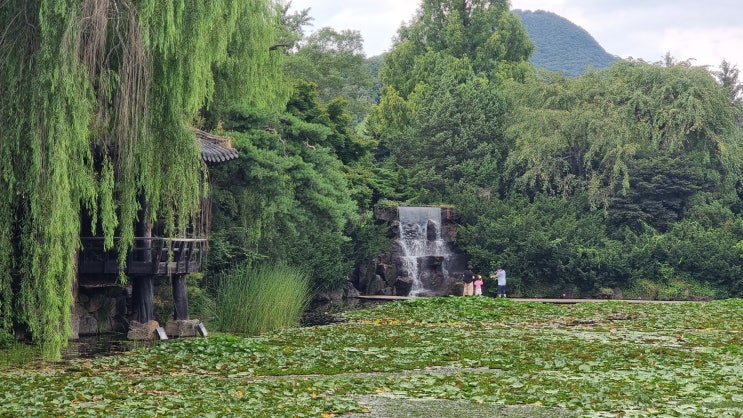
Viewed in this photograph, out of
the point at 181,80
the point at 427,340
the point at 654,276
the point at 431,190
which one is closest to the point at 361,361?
the point at 427,340

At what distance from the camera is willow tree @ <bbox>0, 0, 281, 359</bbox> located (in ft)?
43.2

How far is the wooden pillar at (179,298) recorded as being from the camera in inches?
843

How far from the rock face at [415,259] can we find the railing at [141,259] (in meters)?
17.3

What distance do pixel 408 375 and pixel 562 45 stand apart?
148884 millimetres

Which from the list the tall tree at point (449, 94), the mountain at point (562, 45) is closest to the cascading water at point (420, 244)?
the tall tree at point (449, 94)

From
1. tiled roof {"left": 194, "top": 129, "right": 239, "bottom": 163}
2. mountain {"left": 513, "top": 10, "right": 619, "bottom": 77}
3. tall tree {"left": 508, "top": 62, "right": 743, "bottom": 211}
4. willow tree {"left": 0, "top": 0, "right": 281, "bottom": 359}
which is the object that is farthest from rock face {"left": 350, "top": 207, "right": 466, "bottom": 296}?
mountain {"left": 513, "top": 10, "right": 619, "bottom": 77}

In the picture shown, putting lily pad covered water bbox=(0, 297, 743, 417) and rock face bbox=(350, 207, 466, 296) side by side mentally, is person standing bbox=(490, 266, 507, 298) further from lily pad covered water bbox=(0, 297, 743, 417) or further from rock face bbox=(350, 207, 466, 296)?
lily pad covered water bbox=(0, 297, 743, 417)

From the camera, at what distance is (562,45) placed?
156m

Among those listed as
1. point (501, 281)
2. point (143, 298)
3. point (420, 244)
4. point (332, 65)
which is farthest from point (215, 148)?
point (332, 65)

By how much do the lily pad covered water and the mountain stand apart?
13257cm

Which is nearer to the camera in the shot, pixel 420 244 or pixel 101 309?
pixel 101 309

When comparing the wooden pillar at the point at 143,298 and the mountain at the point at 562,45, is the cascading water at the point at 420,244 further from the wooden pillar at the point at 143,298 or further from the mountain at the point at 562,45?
the mountain at the point at 562,45

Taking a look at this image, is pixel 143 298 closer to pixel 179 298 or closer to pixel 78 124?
pixel 179 298

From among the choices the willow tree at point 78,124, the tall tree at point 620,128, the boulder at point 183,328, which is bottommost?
the boulder at point 183,328
